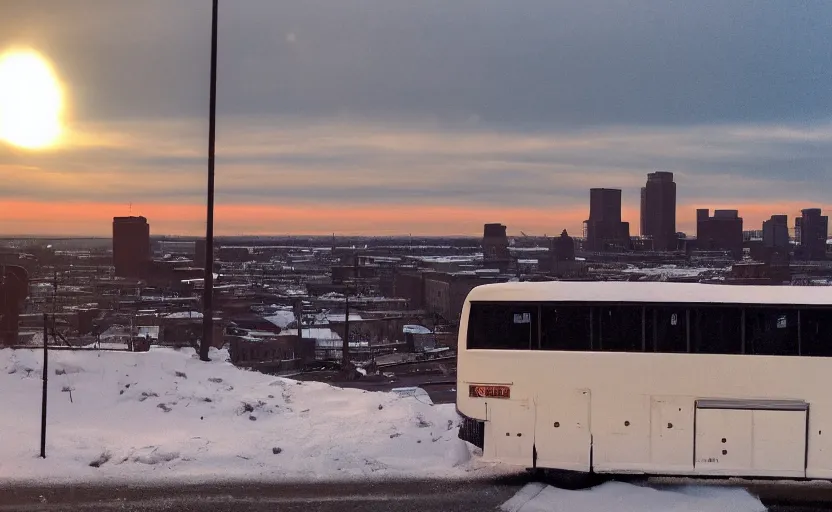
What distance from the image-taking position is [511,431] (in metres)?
10.9

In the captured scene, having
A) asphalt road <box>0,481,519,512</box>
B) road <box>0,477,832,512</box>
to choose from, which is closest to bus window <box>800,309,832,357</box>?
road <box>0,477,832,512</box>

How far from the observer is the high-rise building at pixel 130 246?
91.3 ft

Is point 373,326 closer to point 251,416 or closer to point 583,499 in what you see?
point 251,416

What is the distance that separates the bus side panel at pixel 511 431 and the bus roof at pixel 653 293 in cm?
169

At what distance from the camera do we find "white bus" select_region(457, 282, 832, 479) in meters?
10.4

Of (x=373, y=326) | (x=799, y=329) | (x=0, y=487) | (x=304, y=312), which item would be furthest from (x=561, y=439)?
(x=304, y=312)

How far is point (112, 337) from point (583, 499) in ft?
47.2

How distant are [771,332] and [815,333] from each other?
0.62m

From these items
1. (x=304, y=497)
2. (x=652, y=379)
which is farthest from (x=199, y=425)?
(x=652, y=379)

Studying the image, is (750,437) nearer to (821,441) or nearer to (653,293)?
(821,441)

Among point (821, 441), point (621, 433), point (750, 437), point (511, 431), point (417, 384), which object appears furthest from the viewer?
point (417, 384)

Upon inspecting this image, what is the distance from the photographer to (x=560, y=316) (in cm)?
1090

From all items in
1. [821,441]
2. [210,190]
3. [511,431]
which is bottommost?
[511,431]

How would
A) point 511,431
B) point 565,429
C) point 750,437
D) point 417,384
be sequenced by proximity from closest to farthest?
point 750,437
point 565,429
point 511,431
point 417,384
